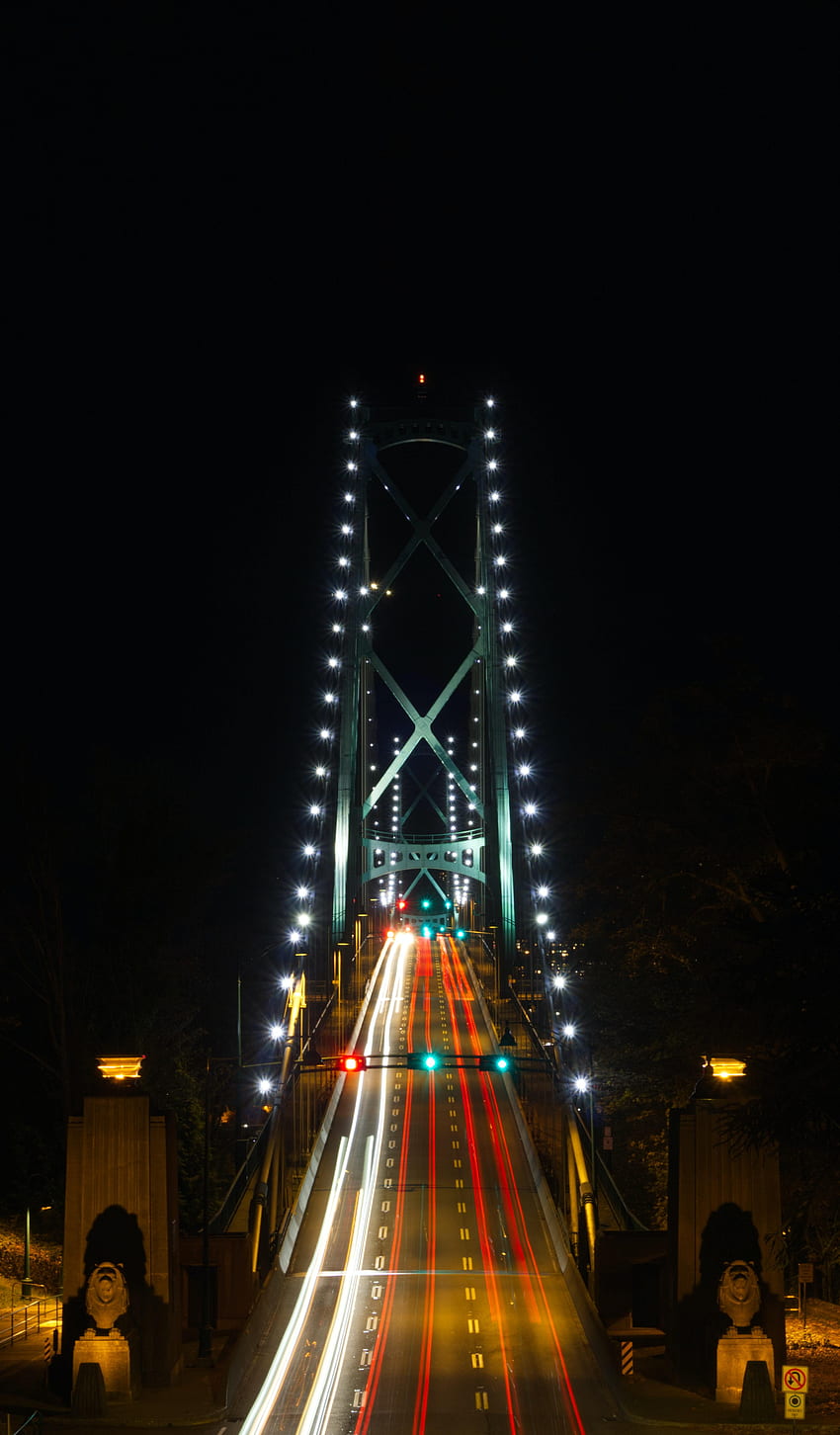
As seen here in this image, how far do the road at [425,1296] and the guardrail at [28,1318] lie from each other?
4665 mm

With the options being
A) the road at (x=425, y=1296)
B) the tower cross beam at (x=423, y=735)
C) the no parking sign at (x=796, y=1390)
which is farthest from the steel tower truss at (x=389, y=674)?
the no parking sign at (x=796, y=1390)

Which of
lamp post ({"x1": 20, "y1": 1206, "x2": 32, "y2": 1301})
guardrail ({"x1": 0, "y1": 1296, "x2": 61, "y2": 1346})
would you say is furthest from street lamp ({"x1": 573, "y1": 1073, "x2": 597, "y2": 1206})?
lamp post ({"x1": 20, "y1": 1206, "x2": 32, "y2": 1301})

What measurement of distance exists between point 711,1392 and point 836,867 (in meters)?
8.29

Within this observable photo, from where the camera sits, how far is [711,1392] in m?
19.2

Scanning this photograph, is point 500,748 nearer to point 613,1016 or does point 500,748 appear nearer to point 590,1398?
point 613,1016

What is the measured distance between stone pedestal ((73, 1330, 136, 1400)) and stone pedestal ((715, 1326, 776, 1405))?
310 inches

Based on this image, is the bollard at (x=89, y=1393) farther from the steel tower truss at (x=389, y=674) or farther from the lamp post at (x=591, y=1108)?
the steel tower truss at (x=389, y=674)

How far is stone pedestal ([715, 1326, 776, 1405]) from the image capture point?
62.5 feet

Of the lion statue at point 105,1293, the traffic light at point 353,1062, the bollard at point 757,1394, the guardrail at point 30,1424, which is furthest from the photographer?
the traffic light at point 353,1062

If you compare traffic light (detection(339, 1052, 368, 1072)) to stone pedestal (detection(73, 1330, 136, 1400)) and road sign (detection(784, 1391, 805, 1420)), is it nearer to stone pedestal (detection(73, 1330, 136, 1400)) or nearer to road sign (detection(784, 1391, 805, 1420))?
stone pedestal (detection(73, 1330, 136, 1400))

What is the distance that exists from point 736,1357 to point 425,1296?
6956mm

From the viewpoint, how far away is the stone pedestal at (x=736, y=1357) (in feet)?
62.5

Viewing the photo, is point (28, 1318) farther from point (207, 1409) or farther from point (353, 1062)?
point (207, 1409)

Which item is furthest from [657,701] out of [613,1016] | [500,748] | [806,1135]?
[500,748]
